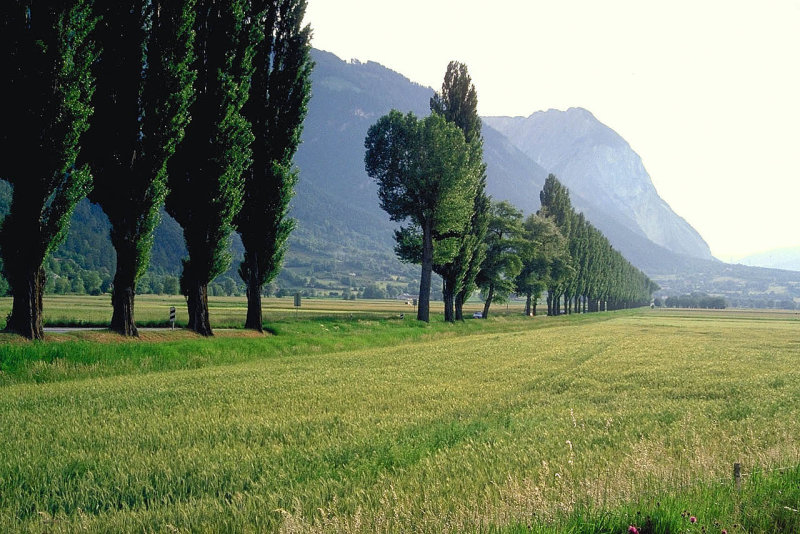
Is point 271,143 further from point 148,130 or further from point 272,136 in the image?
point 148,130

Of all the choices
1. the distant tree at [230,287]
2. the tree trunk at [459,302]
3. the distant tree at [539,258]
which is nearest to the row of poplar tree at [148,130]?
the tree trunk at [459,302]

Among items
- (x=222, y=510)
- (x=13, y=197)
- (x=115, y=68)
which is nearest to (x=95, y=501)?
(x=222, y=510)

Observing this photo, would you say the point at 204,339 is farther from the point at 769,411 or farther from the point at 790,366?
the point at 790,366

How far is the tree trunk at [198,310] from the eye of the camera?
28109 millimetres

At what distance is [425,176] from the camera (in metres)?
50.2

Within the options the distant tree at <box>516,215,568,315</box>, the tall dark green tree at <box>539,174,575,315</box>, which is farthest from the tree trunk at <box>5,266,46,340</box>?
the tall dark green tree at <box>539,174,575,315</box>

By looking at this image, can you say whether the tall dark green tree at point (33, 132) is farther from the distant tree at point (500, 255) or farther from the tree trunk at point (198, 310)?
the distant tree at point (500, 255)

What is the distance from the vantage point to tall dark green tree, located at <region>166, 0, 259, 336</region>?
28.2m

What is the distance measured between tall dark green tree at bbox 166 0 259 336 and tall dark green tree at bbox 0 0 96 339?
8089mm

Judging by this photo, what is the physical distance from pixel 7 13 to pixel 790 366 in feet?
114

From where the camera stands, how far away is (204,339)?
25.7 metres

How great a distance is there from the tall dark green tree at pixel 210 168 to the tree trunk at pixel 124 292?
175 inches

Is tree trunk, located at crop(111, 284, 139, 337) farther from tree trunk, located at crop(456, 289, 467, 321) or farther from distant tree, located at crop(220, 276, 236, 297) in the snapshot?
distant tree, located at crop(220, 276, 236, 297)

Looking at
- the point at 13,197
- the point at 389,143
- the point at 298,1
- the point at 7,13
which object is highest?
the point at 298,1
